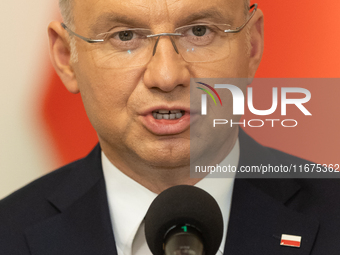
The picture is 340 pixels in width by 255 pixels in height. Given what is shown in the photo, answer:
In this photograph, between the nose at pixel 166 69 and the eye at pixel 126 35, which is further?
the eye at pixel 126 35

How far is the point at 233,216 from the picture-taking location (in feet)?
6.84

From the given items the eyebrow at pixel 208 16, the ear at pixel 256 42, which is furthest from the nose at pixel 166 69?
the ear at pixel 256 42

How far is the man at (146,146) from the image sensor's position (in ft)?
6.32

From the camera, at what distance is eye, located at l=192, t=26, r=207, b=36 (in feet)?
6.54

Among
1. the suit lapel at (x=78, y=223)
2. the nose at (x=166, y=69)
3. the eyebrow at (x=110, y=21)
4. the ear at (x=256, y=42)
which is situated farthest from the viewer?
the ear at (x=256, y=42)

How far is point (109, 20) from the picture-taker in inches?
78.1

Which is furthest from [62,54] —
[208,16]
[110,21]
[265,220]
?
[265,220]

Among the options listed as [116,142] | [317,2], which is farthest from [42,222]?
[317,2]

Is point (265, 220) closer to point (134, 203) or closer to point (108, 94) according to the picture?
point (134, 203)

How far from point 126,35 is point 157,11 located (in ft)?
0.54

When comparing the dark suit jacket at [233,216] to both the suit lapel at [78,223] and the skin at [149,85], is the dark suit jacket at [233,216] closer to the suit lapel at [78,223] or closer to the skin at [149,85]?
the suit lapel at [78,223]

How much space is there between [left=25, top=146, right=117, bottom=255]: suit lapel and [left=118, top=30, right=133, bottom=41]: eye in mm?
641

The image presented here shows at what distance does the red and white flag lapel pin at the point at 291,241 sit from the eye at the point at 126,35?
3.11 feet

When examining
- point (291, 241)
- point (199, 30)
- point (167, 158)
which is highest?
point (199, 30)
